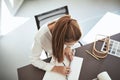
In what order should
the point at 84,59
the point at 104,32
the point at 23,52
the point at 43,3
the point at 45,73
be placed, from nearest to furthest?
1. the point at 45,73
2. the point at 84,59
3. the point at 104,32
4. the point at 23,52
5. the point at 43,3

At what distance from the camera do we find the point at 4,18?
307cm

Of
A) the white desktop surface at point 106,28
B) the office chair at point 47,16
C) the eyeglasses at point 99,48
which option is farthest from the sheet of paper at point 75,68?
the white desktop surface at point 106,28

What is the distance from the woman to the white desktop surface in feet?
3.10

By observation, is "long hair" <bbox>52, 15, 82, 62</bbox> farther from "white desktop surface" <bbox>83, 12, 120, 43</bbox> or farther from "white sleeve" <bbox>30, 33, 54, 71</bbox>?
"white desktop surface" <bbox>83, 12, 120, 43</bbox>

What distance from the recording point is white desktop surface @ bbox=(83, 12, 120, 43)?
2426 millimetres

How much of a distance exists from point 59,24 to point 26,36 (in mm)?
1652

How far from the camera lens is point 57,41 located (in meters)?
1.33

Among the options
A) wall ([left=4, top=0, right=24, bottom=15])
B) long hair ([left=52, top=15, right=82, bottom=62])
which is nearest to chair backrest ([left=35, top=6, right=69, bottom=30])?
long hair ([left=52, top=15, right=82, bottom=62])

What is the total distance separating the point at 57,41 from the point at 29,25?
1.80 m

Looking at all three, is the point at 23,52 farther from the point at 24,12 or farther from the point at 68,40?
the point at 68,40

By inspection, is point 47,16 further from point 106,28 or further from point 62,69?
point 106,28

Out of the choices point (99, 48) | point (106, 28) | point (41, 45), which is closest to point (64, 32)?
point (41, 45)

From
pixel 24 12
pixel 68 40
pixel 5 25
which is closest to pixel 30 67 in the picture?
pixel 68 40

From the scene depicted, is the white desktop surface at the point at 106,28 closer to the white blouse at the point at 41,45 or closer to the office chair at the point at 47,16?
the office chair at the point at 47,16
